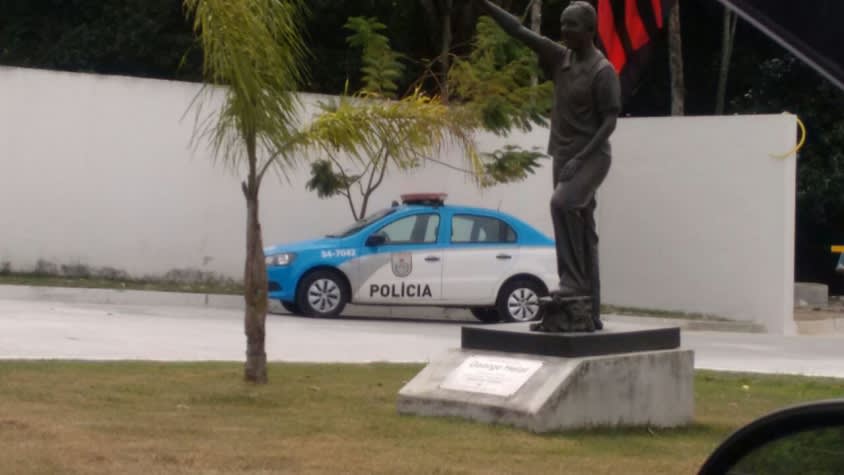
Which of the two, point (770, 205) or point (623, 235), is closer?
point (770, 205)

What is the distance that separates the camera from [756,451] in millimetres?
2896

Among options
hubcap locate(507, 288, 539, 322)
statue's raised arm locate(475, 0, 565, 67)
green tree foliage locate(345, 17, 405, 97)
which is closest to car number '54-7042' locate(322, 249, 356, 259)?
hubcap locate(507, 288, 539, 322)

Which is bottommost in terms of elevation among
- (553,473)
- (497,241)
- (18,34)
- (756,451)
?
(553,473)

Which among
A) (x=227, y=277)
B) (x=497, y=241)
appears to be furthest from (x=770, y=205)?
(x=227, y=277)

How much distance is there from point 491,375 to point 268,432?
5.35 feet

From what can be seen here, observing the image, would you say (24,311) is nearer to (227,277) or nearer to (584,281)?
(227,277)

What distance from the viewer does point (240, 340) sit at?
1520cm

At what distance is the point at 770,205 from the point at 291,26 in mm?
13038

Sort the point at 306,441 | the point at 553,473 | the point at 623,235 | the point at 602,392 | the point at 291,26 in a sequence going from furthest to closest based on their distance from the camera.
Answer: the point at 623,235 < the point at 291,26 < the point at 602,392 < the point at 306,441 < the point at 553,473

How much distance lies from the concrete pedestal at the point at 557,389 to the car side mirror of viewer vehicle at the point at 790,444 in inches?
227

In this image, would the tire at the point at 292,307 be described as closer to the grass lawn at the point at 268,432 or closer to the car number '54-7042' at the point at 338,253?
the car number '54-7042' at the point at 338,253

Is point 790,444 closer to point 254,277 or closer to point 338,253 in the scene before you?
point 254,277

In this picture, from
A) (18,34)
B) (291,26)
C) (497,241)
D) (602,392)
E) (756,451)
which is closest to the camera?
(756,451)

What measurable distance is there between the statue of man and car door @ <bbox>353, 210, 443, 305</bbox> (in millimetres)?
9487
